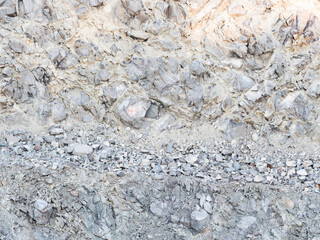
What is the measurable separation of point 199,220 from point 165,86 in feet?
10.1

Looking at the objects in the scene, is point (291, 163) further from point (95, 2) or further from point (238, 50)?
point (95, 2)

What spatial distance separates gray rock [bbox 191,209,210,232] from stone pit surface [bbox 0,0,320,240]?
0.71 m

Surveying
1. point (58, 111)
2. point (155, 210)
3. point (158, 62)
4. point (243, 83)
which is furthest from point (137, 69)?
point (155, 210)

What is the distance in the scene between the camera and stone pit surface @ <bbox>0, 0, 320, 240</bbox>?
22.3ft

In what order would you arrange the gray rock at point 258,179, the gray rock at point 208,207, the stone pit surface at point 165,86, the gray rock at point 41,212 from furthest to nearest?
the stone pit surface at point 165,86, the gray rock at point 258,179, the gray rock at point 208,207, the gray rock at point 41,212


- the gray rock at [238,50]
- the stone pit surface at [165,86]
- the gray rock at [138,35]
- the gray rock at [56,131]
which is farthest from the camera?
the gray rock at [138,35]

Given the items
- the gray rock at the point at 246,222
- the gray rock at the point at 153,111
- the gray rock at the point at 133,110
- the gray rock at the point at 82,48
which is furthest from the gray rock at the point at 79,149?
the gray rock at the point at 246,222

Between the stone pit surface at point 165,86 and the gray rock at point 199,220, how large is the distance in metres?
0.71

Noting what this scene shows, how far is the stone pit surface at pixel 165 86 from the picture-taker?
6809 millimetres

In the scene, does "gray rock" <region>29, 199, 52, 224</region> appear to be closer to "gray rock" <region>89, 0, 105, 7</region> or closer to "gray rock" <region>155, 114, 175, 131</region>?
"gray rock" <region>155, 114, 175, 131</region>

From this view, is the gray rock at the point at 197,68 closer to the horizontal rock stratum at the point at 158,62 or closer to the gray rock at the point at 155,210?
the horizontal rock stratum at the point at 158,62

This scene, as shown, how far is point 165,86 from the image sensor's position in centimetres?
755

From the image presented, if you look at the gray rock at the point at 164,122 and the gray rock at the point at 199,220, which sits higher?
the gray rock at the point at 164,122

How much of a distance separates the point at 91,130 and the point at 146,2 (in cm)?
319
